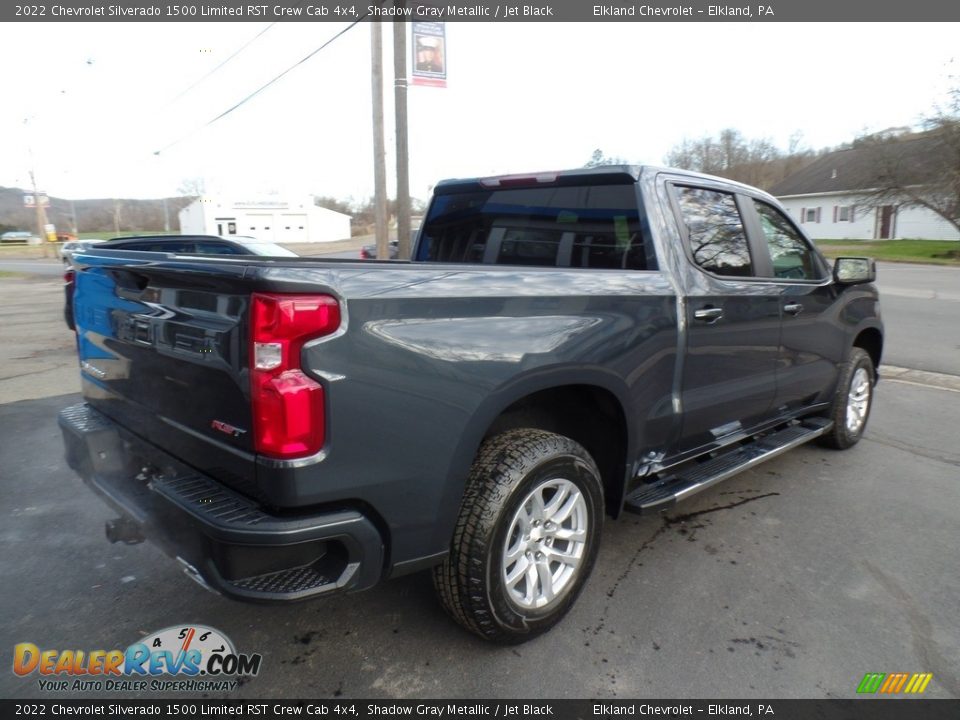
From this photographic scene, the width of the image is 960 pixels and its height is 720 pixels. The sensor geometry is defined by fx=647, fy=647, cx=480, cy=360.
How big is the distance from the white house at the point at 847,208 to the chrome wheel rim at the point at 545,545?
40786 millimetres

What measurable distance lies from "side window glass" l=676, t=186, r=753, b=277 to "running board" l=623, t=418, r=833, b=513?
1.03 meters

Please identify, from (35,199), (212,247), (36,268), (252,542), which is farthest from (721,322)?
(35,199)

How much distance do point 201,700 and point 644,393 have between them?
2.15 meters

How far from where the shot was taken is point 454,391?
220cm

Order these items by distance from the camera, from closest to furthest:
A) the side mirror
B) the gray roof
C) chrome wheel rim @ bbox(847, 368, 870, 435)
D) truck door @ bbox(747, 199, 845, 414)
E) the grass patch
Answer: truck door @ bbox(747, 199, 845, 414) < the side mirror < chrome wheel rim @ bbox(847, 368, 870, 435) < the grass patch < the gray roof

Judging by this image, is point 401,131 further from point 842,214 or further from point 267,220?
point 267,220

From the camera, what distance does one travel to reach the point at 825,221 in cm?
4956

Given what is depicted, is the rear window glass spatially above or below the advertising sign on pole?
below

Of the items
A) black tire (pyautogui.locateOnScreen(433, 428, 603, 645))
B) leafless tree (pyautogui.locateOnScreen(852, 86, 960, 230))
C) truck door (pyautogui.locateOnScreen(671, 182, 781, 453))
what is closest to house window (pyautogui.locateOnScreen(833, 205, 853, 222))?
leafless tree (pyautogui.locateOnScreen(852, 86, 960, 230))

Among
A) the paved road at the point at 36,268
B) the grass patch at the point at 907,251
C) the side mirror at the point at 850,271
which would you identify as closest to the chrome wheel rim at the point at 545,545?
the side mirror at the point at 850,271

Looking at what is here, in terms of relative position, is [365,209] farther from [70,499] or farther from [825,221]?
[70,499]

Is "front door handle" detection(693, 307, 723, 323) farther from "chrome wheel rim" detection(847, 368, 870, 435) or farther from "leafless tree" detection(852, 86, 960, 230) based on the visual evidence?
"leafless tree" detection(852, 86, 960, 230)

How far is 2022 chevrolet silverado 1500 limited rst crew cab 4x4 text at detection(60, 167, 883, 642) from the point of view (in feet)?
6.37

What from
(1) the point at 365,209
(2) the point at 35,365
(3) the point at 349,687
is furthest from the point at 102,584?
(1) the point at 365,209
